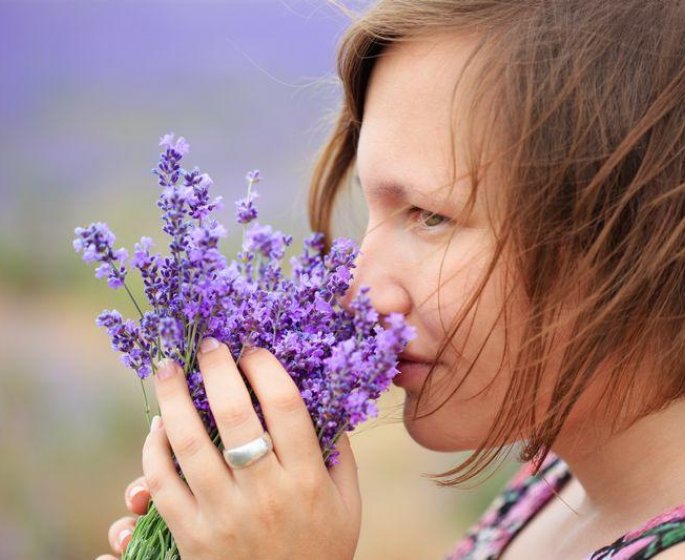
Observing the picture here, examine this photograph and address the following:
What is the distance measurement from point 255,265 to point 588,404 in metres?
0.85

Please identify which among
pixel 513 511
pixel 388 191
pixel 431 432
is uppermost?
pixel 388 191

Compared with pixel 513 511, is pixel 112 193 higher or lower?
higher

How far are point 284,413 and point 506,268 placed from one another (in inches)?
22.0

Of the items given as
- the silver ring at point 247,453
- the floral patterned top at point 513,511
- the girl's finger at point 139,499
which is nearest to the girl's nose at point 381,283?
the silver ring at point 247,453

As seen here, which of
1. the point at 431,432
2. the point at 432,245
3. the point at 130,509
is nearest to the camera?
the point at 432,245

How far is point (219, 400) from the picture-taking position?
5.52ft

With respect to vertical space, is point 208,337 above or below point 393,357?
above

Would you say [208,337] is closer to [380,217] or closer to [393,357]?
[393,357]

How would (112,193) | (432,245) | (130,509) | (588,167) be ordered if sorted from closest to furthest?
1. (588,167)
2. (432,245)
3. (130,509)
4. (112,193)

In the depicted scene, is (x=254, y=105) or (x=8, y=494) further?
(x=254, y=105)

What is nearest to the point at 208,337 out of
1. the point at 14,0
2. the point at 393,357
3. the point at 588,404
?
the point at 393,357

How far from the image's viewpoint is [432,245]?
6.26 ft

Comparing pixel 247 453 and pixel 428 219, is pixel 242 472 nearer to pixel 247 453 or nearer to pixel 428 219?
pixel 247 453

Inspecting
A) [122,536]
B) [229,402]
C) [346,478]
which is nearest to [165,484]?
[229,402]
